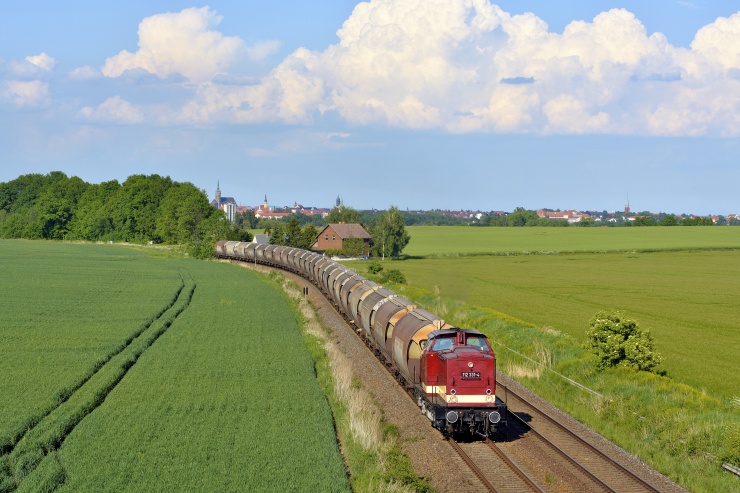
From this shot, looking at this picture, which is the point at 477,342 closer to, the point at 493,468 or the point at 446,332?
the point at 446,332

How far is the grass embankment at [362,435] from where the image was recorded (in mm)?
19516

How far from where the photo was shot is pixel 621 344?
1220 inches

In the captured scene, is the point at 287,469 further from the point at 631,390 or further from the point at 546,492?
the point at 631,390

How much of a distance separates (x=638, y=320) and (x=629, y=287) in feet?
85.2

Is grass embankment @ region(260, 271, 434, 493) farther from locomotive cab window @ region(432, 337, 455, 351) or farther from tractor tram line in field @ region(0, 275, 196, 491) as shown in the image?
tractor tram line in field @ region(0, 275, 196, 491)

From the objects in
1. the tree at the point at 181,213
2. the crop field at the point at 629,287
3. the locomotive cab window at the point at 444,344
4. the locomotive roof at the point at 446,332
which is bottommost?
the crop field at the point at 629,287

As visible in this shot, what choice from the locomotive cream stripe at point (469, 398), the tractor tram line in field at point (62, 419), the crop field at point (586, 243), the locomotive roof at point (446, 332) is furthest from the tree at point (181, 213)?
the locomotive cream stripe at point (469, 398)

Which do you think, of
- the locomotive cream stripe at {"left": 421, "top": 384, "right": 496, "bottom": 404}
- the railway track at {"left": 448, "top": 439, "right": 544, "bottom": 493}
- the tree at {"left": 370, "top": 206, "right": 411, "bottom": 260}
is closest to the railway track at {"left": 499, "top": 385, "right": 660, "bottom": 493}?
the railway track at {"left": 448, "top": 439, "right": 544, "bottom": 493}

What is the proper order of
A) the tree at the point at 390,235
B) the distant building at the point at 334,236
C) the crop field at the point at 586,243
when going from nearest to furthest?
the tree at the point at 390,235 < the crop field at the point at 586,243 < the distant building at the point at 334,236

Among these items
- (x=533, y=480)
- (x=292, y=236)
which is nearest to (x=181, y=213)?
(x=292, y=236)

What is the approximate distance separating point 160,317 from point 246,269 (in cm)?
5182

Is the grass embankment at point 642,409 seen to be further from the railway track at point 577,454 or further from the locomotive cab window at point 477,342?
the locomotive cab window at point 477,342

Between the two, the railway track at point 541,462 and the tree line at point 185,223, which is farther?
the tree line at point 185,223

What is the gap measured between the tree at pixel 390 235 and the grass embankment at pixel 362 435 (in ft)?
323
